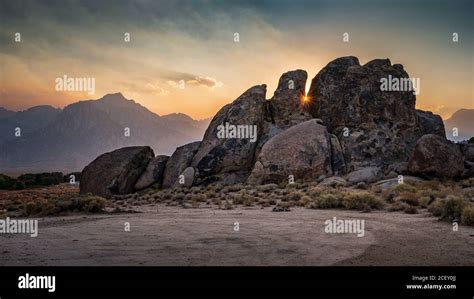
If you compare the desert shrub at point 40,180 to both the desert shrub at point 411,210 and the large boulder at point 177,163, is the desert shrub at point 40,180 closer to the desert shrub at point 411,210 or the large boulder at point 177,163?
the large boulder at point 177,163

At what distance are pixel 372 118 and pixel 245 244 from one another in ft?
76.9

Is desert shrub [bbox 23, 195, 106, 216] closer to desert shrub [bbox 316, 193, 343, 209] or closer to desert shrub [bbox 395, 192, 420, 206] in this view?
desert shrub [bbox 316, 193, 343, 209]

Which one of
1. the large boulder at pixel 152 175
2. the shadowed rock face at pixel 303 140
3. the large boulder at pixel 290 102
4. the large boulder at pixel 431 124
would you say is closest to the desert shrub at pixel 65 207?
the shadowed rock face at pixel 303 140

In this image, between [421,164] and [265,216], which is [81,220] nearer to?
[265,216]

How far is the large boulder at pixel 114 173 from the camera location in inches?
1142

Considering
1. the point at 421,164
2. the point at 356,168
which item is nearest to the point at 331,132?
the point at 356,168

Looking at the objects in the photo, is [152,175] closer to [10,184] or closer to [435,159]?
[435,159]

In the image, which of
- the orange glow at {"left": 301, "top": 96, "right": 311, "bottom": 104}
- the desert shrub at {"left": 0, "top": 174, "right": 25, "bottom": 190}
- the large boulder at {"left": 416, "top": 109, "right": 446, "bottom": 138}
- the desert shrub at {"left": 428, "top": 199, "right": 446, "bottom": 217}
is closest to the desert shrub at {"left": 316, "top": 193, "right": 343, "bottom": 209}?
the desert shrub at {"left": 428, "top": 199, "right": 446, "bottom": 217}

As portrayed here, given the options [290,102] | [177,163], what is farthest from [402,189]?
[177,163]

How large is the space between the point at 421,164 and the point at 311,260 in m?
18.1

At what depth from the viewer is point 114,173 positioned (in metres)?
29.6
